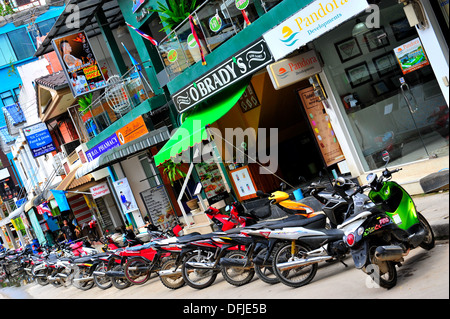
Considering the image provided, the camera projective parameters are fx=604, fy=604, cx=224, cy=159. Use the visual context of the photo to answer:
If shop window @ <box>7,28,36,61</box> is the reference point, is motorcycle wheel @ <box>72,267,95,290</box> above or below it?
below

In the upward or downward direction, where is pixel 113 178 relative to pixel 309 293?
upward

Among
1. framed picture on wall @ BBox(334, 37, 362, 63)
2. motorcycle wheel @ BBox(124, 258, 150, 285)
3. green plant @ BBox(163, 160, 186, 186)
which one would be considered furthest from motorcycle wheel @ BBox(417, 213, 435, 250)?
green plant @ BBox(163, 160, 186, 186)

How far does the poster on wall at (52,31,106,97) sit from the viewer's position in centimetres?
1959

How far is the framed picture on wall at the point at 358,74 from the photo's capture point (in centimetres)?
1154

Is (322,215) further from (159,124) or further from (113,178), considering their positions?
(113,178)

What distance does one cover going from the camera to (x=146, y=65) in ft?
63.2

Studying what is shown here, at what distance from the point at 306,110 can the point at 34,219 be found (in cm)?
3177

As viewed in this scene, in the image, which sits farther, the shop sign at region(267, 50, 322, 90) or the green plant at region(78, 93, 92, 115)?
the green plant at region(78, 93, 92, 115)

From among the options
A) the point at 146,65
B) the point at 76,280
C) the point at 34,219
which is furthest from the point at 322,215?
the point at 34,219

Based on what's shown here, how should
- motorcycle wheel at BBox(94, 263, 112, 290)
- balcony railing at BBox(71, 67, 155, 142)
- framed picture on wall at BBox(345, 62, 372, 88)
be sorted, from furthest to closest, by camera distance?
balcony railing at BBox(71, 67, 155, 142) → motorcycle wheel at BBox(94, 263, 112, 290) → framed picture on wall at BBox(345, 62, 372, 88)

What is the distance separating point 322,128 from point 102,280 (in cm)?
630

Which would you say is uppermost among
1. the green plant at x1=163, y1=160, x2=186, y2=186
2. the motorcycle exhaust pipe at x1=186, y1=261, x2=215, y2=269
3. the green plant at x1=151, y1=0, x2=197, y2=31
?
the green plant at x1=151, y1=0, x2=197, y2=31

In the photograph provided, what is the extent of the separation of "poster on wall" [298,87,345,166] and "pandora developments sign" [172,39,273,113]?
1432mm

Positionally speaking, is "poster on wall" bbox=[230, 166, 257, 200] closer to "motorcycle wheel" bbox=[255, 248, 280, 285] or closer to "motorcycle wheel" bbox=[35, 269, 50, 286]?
"motorcycle wheel" bbox=[35, 269, 50, 286]
